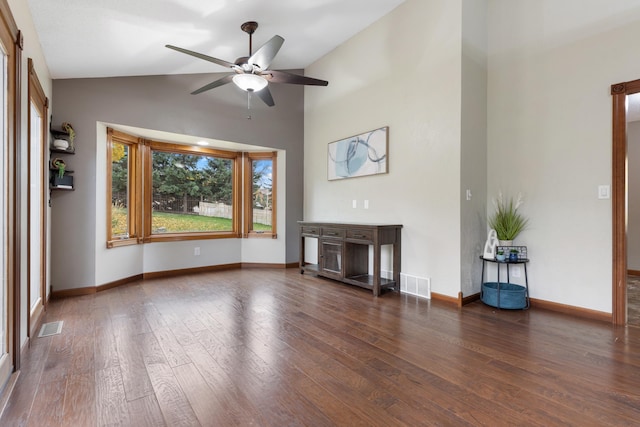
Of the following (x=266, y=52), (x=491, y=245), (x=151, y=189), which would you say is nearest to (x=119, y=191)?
(x=151, y=189)

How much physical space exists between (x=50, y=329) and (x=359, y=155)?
12.8 feet

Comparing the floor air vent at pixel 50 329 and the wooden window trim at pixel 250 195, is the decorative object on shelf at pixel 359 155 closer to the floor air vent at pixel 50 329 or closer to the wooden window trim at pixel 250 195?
the wooden window trim at pixel 250 195

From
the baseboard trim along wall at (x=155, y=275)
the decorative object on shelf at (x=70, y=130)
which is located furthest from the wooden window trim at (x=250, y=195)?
the decorative object on shelf at (x=70, y=130)

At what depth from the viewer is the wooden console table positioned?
3777 millimetres

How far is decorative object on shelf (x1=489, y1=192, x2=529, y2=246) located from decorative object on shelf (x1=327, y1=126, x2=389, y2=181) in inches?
55.3

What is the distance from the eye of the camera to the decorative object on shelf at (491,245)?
3.38 metres

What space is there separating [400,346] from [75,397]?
2.04m

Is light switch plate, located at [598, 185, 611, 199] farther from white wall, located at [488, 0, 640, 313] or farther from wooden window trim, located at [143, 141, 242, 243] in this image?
wooden window trim, located at [143, 141, 242, 243]

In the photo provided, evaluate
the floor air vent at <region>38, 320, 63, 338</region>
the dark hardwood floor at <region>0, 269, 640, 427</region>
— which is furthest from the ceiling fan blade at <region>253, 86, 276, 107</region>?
the floor air vent at <region>38, 320, 63, 338</region>

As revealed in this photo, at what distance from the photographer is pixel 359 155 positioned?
181 inches

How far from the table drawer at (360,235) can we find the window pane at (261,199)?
203 centimetres

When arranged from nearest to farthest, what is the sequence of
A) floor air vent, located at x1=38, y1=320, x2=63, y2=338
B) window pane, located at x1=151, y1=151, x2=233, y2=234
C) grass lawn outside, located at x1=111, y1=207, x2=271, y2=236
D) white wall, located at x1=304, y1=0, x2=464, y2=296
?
floor air vent, located at x1=38, y1=320, x2=63, y2=338
white wall, located at x1=304, y1=0, x2=464, y2=296
grass lawn outside, located at x1=111, y1=207, x2=271, y2=236
window pane, located at x1=151, y1=151, x2=233, y2=234

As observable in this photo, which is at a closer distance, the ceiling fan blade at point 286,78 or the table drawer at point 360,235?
the ceiling fan blade at point 286,78

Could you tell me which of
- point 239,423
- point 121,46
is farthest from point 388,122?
point 239,423
